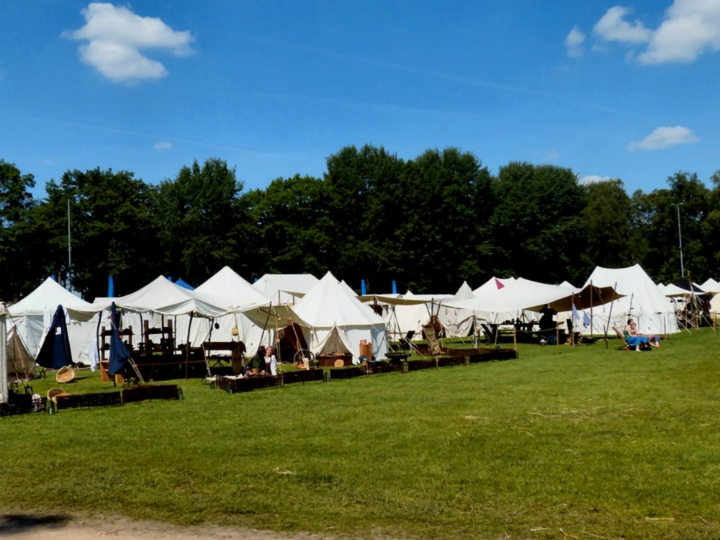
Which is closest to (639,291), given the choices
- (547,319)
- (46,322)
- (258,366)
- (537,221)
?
(547,319)

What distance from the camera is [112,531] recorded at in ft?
20.1

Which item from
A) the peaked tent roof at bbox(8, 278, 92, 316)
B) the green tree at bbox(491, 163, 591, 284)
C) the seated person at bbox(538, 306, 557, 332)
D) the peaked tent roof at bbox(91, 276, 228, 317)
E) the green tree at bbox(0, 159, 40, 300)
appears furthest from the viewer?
the green tree at bbox(491, 163, 591, 284)

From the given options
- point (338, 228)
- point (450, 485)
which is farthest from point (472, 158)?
point (450, 485)

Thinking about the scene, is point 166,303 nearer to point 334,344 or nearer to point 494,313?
point 334,344

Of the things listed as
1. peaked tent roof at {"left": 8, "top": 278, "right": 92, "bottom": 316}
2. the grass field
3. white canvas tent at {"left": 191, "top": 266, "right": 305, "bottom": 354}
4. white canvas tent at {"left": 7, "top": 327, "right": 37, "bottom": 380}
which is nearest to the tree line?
peaked tent roof at {"left": 8, "top": 278, "right": 92, "bottom": 316}

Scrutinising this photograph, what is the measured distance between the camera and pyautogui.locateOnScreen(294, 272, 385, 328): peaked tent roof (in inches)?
1019

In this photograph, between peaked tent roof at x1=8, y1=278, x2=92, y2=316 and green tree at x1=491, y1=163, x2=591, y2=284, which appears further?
green tree at x1=491, y1=163, x2=591, y2=284

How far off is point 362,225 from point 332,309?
31.2 m

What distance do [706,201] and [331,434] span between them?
66400mm

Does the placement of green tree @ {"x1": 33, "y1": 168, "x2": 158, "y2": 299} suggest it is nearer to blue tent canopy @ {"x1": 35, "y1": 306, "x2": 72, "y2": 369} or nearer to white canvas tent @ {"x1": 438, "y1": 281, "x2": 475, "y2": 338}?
white canvas tent @ {"x1": 438, "y1": 281, "x2": 475, "y2": 338}

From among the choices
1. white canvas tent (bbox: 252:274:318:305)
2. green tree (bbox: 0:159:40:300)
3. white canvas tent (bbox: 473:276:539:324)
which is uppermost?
green tree (bbox: 0:159:40:300)

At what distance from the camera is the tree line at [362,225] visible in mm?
48969

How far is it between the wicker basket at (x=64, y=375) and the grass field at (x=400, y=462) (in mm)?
7397

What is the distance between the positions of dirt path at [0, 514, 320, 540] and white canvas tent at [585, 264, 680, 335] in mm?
30496
